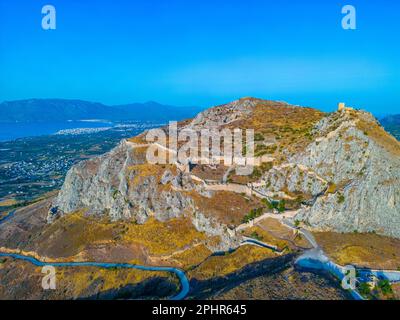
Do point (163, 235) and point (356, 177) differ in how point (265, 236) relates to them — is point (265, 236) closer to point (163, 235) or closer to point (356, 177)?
point (356, 177)

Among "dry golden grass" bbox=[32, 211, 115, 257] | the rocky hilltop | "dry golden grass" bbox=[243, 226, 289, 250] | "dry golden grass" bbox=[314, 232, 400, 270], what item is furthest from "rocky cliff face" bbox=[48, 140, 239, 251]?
"dry golden grass" bbox=[314, 232, 400, 270]

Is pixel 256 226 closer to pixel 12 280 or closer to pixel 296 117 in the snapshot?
pixel 296 117

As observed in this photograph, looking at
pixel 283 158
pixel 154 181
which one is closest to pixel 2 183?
pixel 154 181

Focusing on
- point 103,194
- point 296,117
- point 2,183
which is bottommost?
point 2,183

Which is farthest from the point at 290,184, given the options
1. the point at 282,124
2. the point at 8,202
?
the point at 8,202

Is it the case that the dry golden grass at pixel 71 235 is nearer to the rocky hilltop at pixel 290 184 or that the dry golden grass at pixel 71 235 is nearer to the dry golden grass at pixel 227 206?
the rocky hilltop at pixel 290 184
